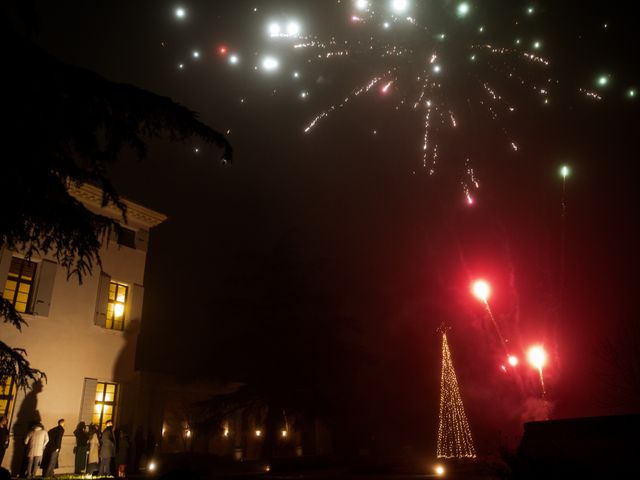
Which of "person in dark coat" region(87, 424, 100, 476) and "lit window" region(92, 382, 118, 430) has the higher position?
"lit window" region(92, 382, 118, 430)

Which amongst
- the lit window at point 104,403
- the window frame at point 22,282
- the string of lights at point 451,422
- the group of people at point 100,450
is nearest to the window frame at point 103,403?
the lit window at point 104,403

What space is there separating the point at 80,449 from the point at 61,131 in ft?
40.2

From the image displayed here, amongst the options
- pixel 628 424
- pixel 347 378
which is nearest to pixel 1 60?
pixel 628 424

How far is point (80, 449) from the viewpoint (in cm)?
1399

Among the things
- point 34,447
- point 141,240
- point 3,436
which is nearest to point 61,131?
point 3,436

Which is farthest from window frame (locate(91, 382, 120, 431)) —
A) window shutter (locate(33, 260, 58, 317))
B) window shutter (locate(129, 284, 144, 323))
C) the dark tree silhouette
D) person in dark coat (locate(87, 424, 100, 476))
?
the dark tree silhouette

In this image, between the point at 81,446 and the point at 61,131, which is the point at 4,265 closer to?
the point at 81,446

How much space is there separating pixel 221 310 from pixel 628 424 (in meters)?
17.9

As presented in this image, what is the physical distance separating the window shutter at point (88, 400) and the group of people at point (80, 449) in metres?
0.30

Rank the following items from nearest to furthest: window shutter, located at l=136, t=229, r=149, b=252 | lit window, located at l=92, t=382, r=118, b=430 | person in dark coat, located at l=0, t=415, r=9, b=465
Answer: person in dark coat, located at l=0, t=415, r=9, b=465 → lit window, located at l=92, t=382, r=118, b=430 → window shutter, located at l=136, t=229, r=149, b=252

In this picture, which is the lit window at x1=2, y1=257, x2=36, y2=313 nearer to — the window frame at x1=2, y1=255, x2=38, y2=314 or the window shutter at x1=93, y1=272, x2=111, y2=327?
the window frame at x1=2, y1=255, x2=38, y2=314

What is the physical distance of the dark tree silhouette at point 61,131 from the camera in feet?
16.3

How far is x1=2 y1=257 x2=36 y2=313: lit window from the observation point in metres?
14.7

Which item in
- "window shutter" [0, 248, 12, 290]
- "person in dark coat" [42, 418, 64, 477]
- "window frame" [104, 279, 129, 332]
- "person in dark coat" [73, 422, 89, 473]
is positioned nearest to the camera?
"person in dark coat" [42, 418, 64, 477]
